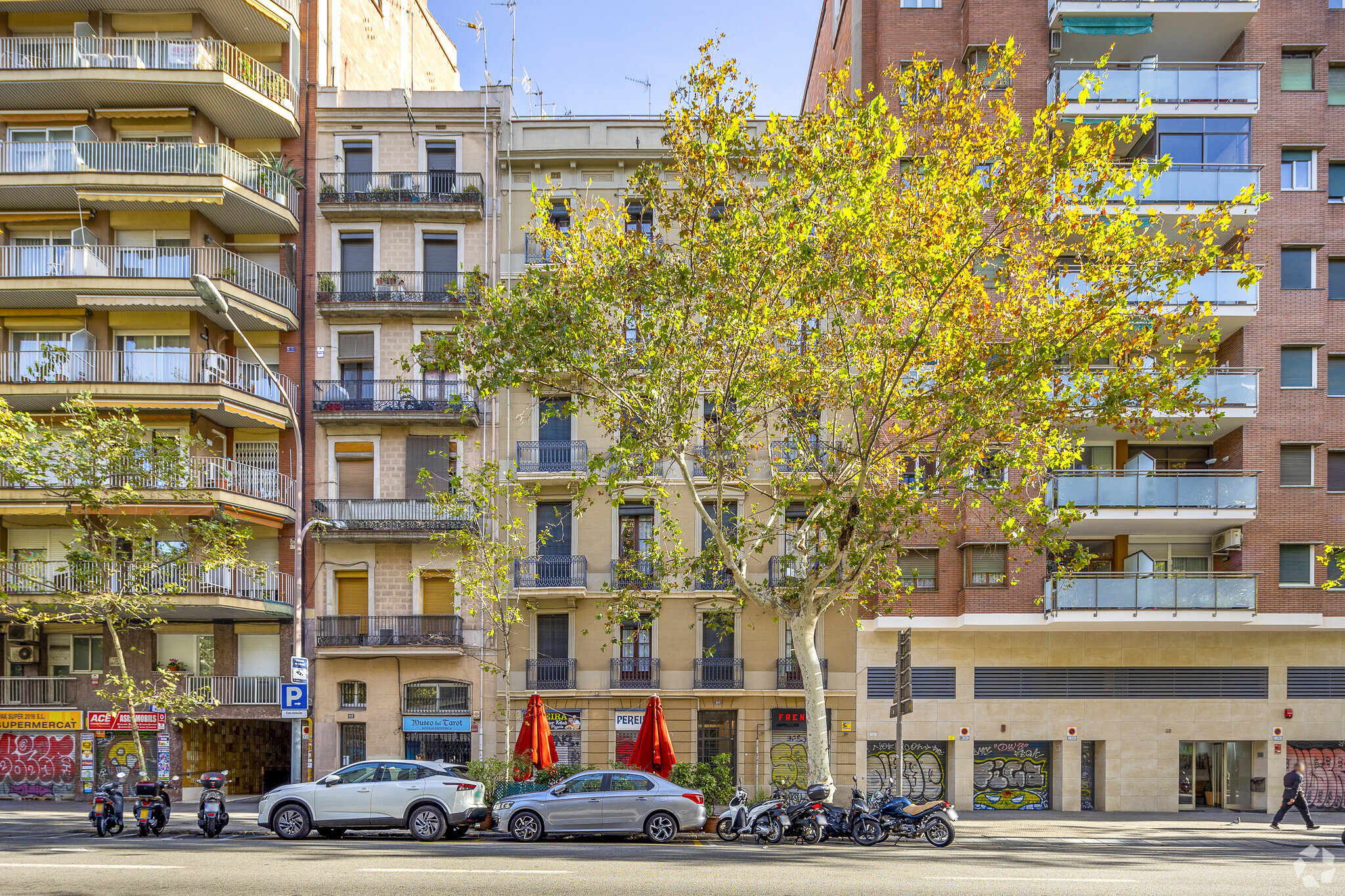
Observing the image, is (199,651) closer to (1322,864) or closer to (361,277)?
(361,277)

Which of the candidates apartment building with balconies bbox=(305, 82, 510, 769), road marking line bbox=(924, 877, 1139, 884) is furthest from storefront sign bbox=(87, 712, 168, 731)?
road marking line bbox=(924, 877, 1139, 884)

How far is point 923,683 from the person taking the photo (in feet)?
92.4

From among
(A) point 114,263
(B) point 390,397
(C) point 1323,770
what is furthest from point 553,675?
(C) point 1323,770

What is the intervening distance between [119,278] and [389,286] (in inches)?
276

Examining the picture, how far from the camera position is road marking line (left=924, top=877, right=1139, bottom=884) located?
13.2 metres

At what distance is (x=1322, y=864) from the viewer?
640 inches

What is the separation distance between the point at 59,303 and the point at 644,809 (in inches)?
866

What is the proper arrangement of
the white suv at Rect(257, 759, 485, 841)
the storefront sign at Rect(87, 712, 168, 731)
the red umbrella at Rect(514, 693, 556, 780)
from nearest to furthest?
the white suv at Rect(257, 759, 485, 841), the red umbrella at Rect(514, 693, 556, 780), the storefront sign at Rect(87, 712, 168, 731)

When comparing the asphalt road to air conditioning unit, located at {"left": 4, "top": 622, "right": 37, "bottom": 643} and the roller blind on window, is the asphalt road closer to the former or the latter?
the roller blind on window

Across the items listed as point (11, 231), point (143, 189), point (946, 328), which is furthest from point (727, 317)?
point (11, 231)

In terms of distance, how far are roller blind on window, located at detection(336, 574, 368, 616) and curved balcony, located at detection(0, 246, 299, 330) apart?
773 centimetres

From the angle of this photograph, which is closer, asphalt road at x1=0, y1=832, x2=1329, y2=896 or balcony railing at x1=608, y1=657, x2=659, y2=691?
asphalt road at x1=0, y1=832, x2=1329, y2=896

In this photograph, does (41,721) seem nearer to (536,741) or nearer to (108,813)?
(108,813)

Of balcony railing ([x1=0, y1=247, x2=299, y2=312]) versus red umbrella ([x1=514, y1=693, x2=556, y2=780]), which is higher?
balcony railing ([x1=0, y1=247, x2=299, y2=312])
